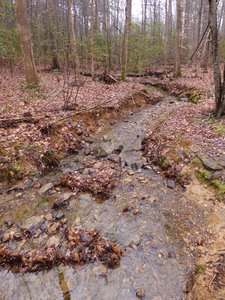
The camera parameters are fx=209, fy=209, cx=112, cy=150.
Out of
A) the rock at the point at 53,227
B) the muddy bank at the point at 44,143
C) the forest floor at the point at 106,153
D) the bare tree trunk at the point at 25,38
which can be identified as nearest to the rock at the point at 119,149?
A: the forest floor at the point at 106,153

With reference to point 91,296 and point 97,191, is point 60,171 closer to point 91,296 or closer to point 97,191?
point 97,191

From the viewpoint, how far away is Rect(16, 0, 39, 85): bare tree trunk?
8.98m

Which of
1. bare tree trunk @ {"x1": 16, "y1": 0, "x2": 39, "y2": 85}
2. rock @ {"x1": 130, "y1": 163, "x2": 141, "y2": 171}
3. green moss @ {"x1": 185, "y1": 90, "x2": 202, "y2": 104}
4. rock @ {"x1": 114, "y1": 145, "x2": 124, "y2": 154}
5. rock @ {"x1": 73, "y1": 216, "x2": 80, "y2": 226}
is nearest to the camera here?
rock @ {"x1": 73, "y1": 216, "x2": 80, "y2": 226}

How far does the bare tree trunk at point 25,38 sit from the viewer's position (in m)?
8.98

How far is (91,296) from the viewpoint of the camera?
277 cm

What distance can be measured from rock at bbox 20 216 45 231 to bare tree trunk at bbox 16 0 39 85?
7913 millimetres

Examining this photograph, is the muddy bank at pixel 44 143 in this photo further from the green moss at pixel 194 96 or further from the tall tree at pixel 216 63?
the green moss at pixel 194 96

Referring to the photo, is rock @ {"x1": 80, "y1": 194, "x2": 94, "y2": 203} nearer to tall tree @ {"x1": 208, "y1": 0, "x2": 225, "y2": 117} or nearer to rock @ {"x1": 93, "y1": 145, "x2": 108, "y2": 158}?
rock @ {"x1": 93, "y1": 145, "x2": 108, "y2": 158}

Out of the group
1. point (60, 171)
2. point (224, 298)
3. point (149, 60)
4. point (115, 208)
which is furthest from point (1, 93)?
point (149, 60)

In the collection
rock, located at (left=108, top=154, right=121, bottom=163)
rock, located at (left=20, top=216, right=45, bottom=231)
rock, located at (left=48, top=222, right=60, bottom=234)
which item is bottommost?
rock, located at (left=48, top=222, right=60, bottom=234)

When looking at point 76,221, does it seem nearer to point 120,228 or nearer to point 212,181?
point 120,228

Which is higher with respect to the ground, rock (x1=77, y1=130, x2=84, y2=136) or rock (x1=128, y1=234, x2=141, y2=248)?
rock (x1=77, y1=130, x2=84, y2=136)

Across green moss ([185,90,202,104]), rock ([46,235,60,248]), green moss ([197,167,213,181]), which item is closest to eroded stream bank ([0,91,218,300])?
rock ([46,235,60,248])

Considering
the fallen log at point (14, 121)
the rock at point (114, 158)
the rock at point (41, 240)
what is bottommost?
the rock at point (41, 240)
